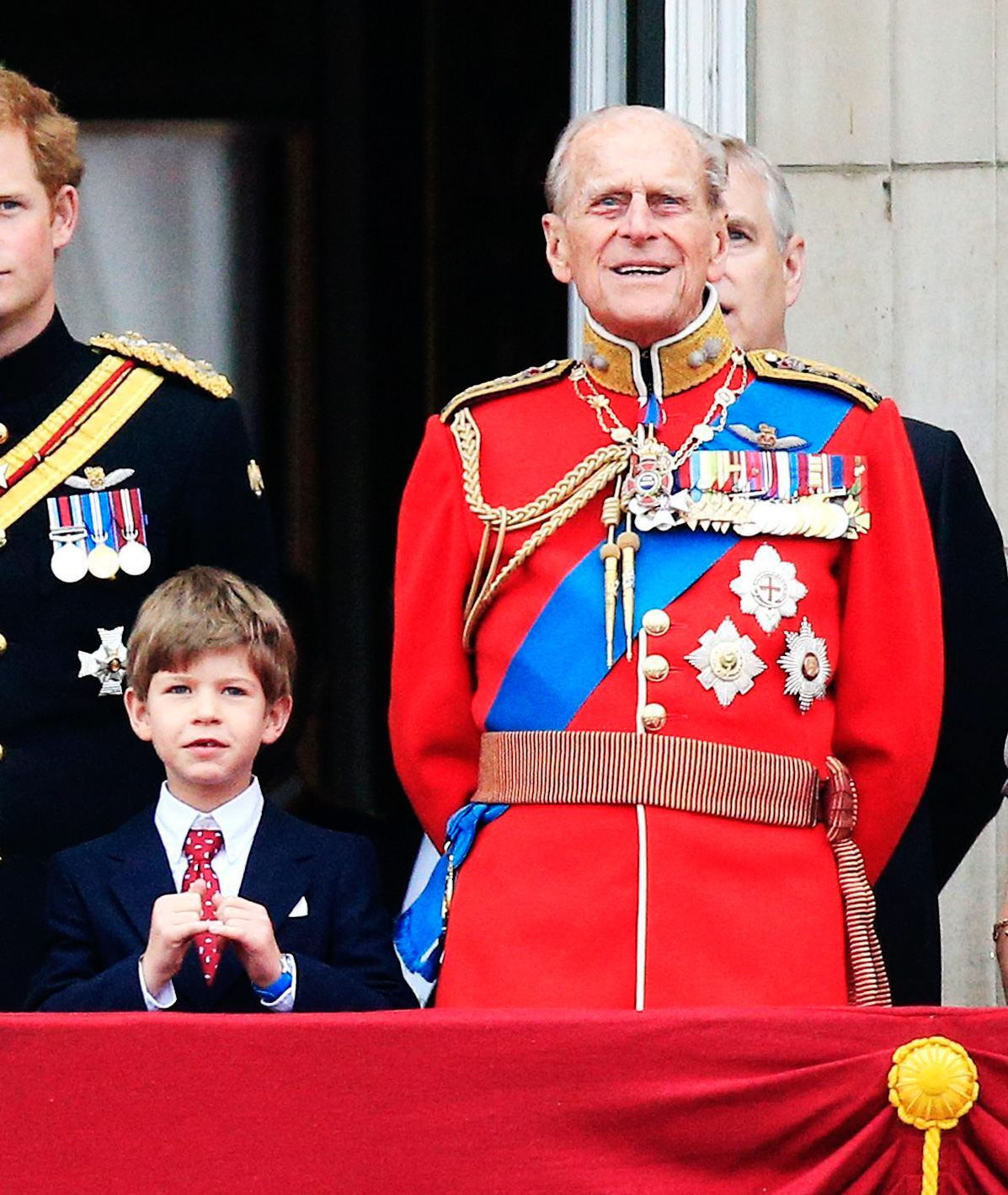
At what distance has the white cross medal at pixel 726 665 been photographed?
3479 millimetres

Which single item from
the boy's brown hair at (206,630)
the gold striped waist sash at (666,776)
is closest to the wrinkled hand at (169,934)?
the boy's brown hair at (206,630)

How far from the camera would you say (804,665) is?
11.5ft

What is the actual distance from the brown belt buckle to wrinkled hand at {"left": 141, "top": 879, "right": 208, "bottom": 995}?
739 millimetres

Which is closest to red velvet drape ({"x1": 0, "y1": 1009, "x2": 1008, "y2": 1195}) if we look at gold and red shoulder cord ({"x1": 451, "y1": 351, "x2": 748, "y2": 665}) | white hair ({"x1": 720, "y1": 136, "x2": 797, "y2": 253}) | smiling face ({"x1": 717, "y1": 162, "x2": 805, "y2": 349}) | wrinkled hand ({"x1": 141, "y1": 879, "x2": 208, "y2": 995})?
wrinkled hand ({"x1": 141, "y1": 879, "x2": 208, "y2": 995})

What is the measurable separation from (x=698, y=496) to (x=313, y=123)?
3476 mm

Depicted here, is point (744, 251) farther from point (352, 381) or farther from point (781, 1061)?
point (352, 381)

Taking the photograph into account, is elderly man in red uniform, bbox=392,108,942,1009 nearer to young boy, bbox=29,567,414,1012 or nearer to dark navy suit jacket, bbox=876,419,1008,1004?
young boy, bbox=29,567,414,1012

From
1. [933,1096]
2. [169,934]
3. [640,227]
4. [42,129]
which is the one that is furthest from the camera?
[42,129]

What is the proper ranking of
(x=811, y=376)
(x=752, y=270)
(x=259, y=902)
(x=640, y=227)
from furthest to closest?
1. (x=752, y=270)
2. (x=811, y=376)
3. (x=640, y=227)
4. (x=259, y=902)

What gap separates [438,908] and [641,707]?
1.17ft

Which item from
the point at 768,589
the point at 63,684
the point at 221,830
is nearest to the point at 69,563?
the point at 63,684

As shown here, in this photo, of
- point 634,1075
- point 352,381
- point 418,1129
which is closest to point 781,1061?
point 634,1075

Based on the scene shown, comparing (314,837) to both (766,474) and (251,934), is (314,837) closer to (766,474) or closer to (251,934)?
(251,934)

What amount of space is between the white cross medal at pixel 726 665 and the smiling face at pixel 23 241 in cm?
97
